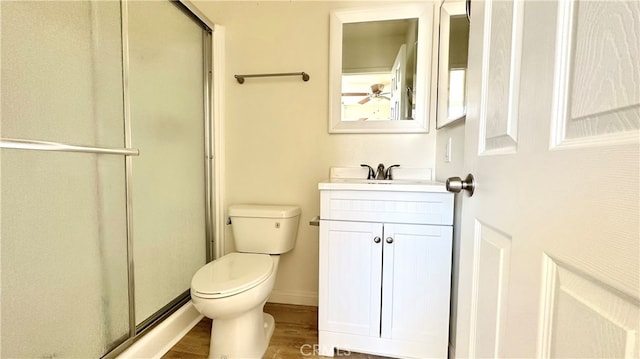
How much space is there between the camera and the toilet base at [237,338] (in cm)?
122

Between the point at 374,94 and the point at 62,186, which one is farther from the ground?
the point at 374,94

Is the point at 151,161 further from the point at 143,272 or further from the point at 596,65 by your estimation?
the point at 596,65

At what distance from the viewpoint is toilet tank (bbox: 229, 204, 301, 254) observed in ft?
5.11

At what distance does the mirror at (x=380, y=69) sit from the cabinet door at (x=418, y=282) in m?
0.68

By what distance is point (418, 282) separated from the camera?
119 centimetres

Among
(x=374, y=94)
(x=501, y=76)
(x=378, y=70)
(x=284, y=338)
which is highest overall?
(x=378, y=70)

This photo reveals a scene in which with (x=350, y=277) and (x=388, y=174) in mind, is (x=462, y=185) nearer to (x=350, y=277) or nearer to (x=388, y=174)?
(x=350, y=277)

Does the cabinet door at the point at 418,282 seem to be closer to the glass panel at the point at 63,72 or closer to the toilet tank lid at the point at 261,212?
the toilet tank lid at the point at 261,212

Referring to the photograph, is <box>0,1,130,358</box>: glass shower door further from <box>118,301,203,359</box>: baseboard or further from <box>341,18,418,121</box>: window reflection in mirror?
<box>341,18,418,121</box>: window reflection in mirror

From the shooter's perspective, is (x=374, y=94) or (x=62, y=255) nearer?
(x=62, y=255)

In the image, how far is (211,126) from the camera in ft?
5.80

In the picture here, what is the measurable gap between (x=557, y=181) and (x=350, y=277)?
1.00 m

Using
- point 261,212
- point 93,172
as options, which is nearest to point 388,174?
point 261,212

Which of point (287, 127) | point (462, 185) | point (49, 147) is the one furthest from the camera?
point (287, 127)
